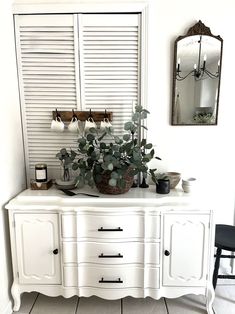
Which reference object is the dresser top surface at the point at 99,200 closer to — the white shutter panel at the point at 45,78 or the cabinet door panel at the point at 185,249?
the cabinet door panel at the point at 185,249

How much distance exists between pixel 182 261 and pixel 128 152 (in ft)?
2.64

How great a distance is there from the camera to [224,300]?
1.95 meters

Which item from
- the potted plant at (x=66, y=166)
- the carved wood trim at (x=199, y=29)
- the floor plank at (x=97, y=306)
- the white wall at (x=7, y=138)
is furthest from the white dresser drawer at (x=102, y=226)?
the carved wood trim at (x=199, y=29)

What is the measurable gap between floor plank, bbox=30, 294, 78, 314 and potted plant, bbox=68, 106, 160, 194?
85cm

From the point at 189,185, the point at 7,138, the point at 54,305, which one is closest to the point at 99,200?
the point at 189,185

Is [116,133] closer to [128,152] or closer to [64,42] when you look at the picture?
[128,152]

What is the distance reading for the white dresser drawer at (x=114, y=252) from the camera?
1.73 meters

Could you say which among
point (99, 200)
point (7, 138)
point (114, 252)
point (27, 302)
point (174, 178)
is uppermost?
point (7, 138)

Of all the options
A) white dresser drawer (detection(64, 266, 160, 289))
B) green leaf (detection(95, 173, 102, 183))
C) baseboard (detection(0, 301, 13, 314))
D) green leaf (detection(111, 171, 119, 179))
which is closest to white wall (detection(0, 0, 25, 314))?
baseboard (detection(0, 301, 13, 314))

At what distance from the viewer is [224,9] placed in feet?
6.27

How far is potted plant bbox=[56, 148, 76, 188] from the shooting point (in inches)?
73.3

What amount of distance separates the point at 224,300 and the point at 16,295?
4.89 feet

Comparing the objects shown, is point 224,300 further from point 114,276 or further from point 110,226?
point 110,226

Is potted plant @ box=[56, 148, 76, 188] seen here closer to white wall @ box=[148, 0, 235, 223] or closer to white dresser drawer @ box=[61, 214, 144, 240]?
white dresser drawer @ box=[61, 214, 144, 240]
